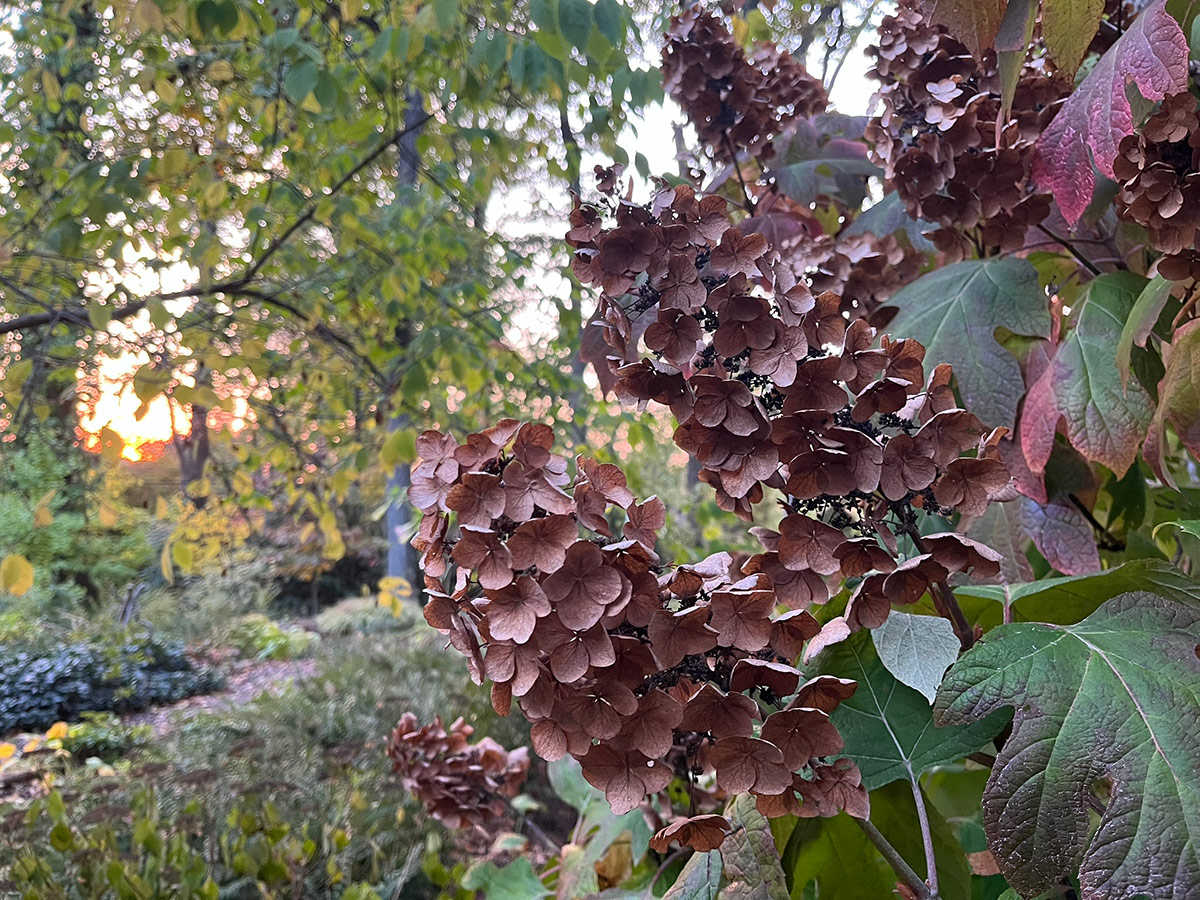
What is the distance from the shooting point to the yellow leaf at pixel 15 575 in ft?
5.78

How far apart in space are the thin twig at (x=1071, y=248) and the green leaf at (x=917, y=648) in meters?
0.42

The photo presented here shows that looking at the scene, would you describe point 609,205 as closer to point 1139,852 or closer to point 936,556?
point 936,556

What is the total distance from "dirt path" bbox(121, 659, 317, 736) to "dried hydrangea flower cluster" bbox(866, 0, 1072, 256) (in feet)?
20.9

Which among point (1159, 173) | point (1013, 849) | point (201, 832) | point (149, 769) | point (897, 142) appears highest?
point (897, 142)

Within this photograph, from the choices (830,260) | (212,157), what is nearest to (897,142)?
(830,260)

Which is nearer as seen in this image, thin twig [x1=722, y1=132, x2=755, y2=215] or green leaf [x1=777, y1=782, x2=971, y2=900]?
green leaf [x1=777, y1=782, x2=971, y2=900]

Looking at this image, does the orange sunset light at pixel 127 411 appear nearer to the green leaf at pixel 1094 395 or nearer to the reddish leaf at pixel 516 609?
the reddish leaf at pixel 516 609

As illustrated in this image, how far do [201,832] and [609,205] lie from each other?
145 inches

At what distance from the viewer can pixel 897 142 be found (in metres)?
0.72

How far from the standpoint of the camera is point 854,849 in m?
0.59

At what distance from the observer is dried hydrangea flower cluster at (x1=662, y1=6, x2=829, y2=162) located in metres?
0.85

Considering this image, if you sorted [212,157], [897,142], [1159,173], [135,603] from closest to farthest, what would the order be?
[1159,173] → [897,142] → [212,157] → [135,603]

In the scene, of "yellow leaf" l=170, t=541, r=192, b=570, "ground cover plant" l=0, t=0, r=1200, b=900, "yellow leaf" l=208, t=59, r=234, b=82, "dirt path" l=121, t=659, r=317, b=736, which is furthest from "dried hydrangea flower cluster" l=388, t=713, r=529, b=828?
"dirt path" l=121, t=659, r=317, b=736

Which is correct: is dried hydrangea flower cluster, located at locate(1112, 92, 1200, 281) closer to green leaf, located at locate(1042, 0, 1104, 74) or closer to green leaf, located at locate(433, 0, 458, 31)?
green leaf, located at locate(1042, 0, 1104, 74)
